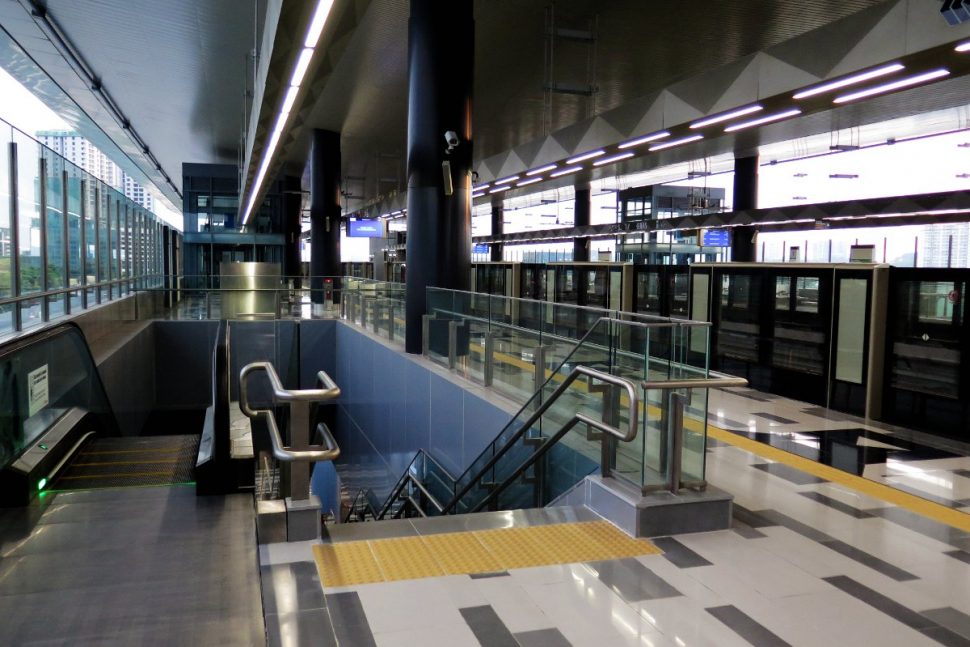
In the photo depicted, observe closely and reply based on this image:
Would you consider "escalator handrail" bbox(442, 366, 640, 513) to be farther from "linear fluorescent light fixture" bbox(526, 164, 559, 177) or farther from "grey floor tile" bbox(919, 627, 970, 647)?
"linear fluorescent light fixture" bbox(526, 164, 559, 177)

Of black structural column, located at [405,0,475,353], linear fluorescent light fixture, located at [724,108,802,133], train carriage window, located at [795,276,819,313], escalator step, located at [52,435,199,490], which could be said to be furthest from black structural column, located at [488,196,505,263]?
escalator step, located at [52,435,199,490]

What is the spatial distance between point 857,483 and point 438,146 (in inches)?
253

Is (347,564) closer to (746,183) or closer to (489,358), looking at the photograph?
(489,358)

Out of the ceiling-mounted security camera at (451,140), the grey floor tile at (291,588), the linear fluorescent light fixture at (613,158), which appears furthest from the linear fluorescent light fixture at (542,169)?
the grey floor tile at (291,588)

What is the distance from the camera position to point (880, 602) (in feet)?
11.8

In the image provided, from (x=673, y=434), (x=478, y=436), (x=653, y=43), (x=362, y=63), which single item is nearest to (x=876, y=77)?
(x=673, y=434)

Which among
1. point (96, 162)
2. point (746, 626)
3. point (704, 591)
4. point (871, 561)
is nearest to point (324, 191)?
point (96, 162)

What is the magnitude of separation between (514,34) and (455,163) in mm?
3033

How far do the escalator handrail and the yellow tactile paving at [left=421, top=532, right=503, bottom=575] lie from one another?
3.41 ft

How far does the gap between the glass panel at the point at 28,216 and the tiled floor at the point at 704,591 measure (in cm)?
623

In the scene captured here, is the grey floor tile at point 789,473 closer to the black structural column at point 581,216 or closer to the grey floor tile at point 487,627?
the grey floor tile at point 487,627

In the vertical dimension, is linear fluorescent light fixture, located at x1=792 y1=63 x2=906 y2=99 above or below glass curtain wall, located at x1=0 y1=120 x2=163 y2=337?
above

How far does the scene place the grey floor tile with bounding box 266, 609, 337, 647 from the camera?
119 inches

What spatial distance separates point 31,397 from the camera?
5609 mm
